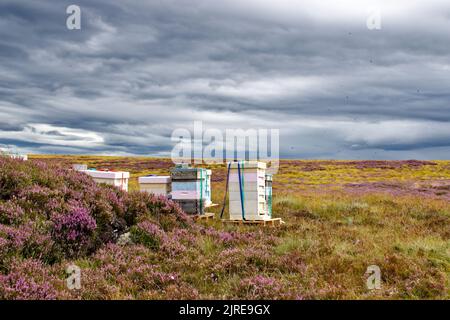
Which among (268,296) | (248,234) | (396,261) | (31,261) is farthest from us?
(248,234)

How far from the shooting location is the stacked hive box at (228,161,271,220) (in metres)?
14.5

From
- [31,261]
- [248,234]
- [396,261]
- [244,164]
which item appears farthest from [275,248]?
[31,261]

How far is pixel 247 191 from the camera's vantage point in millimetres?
14727

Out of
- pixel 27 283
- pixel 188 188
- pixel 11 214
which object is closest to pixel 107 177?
pixel 188 188

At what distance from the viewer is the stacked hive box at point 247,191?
47.7ft

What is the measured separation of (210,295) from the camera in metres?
7.01

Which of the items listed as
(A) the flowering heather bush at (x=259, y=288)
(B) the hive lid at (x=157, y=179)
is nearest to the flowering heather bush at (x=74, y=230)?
(A) the flowering heather bush at (x=259, y=288)

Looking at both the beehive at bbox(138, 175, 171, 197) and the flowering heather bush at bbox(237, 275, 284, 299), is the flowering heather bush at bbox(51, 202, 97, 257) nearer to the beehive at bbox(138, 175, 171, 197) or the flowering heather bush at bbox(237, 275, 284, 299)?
the flowering heather bush at bbox(237, 275, 284, 299)

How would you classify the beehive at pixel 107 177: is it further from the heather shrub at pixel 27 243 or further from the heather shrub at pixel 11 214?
the heather shrub at pixel 27 243

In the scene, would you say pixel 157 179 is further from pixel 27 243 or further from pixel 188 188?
pixel 27 243

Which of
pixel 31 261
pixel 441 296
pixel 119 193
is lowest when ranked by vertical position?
pixel 441 296
